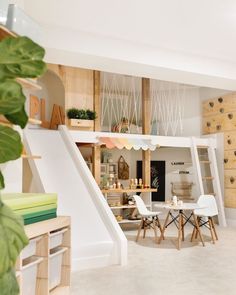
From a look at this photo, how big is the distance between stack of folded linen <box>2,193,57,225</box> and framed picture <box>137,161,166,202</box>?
8092 mm

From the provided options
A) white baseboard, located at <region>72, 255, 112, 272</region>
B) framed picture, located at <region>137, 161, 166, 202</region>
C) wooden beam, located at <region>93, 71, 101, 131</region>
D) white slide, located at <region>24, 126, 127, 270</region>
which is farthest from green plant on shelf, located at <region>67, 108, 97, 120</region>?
white baseboard, located at <region>72, 255, 112, 272</region>

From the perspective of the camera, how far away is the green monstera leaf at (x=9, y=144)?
744 mm

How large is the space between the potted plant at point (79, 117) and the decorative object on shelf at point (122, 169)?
9.32 ft

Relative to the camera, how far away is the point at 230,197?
9117mm

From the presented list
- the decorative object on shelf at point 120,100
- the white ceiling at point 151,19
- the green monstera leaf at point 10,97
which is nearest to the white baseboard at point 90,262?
the white ceiling at point 151,19

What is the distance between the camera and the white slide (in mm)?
5031

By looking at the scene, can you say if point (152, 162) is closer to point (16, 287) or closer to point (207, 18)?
point (207, 18)

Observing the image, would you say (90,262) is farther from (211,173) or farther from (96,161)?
(211,173)

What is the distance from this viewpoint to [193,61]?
20.8 feet

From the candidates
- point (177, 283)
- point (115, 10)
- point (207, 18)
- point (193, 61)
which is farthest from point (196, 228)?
point (115, 10)

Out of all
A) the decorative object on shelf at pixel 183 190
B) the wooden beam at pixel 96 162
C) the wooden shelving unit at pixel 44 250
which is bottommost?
the wooden shelving unit at pixel 44 250

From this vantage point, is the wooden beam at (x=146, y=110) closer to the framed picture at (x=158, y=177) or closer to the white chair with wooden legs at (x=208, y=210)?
the framed picture at (x=158, y=177)

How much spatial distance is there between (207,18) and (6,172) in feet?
11.0

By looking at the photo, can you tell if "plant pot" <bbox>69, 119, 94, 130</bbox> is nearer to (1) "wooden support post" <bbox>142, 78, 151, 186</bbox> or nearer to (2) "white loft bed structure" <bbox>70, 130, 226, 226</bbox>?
(2) "white loft bed structure" <bbox>70, 130, 226, 226</bbox>
